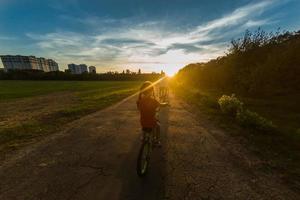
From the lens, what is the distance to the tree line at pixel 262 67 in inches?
639

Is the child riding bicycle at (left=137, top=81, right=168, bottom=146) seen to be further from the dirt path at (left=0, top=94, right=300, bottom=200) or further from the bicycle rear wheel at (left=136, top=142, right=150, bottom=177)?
the dirt path at (left=0, top=94, right=300, bottom=200)

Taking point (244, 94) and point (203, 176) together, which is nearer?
point (203, 176)

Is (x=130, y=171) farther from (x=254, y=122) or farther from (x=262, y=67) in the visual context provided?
(x=262, y=67)

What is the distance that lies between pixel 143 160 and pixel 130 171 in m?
Result: 0.52

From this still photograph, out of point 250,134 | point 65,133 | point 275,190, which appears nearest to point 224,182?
point 275,190

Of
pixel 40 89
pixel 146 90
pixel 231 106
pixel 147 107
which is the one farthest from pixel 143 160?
pixel 40 89

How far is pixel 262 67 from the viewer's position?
57.4ft

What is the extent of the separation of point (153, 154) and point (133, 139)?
1651 millimetres

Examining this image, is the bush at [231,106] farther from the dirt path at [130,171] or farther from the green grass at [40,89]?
the green grass at [40,89]

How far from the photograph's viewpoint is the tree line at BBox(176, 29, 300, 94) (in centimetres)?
1623

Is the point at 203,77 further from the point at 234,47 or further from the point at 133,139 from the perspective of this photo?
the point at 133,139

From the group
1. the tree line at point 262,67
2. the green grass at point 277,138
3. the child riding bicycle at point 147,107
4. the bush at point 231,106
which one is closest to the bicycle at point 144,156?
the child riding bicycle at point 147,107

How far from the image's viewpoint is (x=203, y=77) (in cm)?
3628

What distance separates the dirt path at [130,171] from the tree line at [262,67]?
12.1 metres
